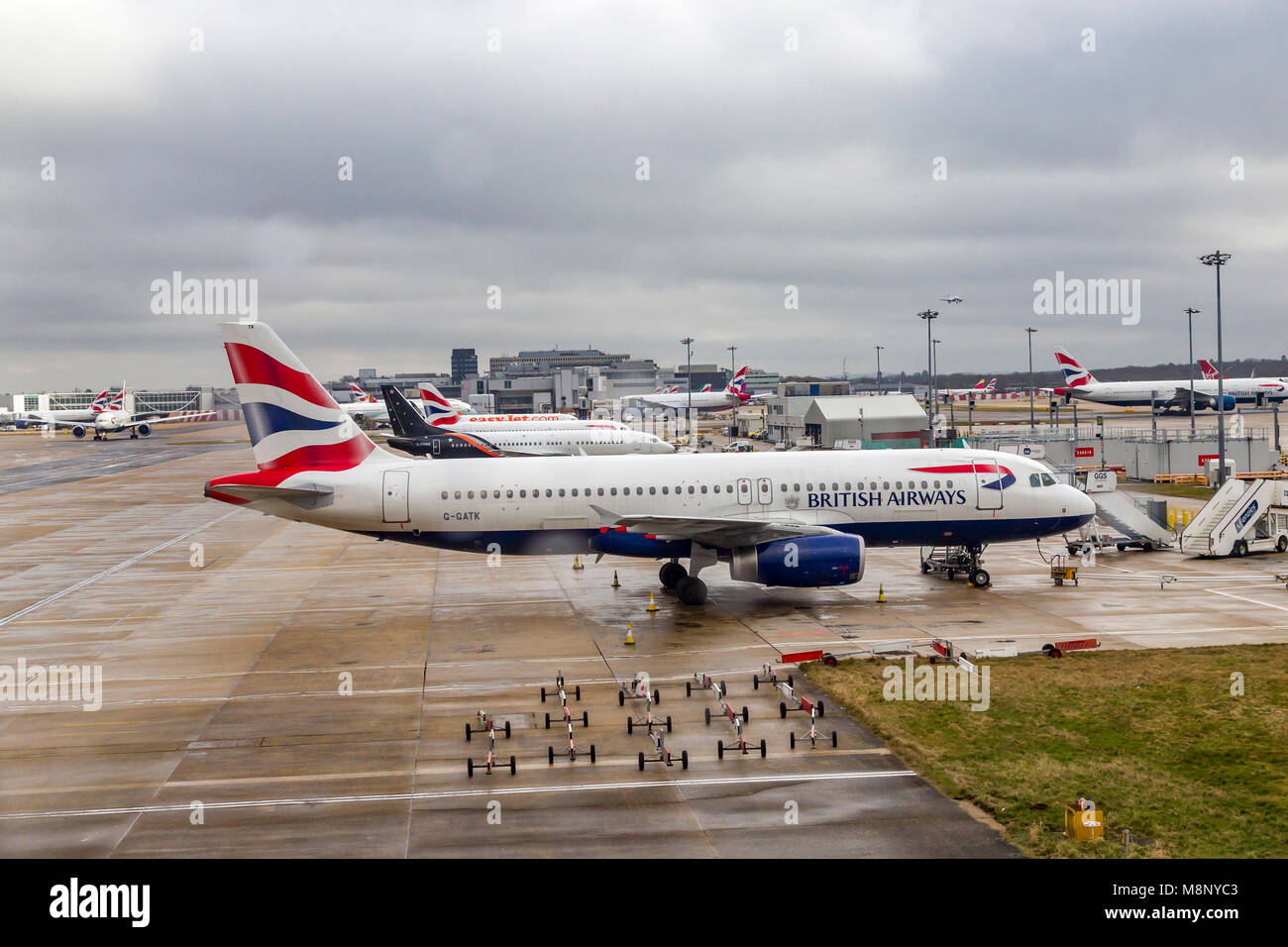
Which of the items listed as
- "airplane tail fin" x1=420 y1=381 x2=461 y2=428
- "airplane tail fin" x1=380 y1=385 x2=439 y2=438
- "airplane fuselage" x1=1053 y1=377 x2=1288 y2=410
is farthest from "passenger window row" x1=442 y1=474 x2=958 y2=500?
"airplane fuselage" x1=1053 y1=377 x2=1288 y2=410

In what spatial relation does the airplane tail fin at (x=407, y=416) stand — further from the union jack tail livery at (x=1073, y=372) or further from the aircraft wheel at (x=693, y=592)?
the union jack tail livery at (x=1073, y=372)

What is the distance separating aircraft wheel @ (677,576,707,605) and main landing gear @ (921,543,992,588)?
33.3ft

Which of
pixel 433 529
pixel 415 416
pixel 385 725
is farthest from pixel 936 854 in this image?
pixel 415 416

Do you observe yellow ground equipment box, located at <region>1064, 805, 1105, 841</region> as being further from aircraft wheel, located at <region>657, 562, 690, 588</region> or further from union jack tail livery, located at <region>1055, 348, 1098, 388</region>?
union jack tail livery, located at <region>1055, 348, 1098, 388</region>

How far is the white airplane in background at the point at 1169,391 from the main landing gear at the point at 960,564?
106 metres

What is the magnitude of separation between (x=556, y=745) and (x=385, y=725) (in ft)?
14.0

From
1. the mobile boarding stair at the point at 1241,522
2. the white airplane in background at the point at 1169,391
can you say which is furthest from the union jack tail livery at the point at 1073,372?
the mobile boarding stair at the point at 1241,522

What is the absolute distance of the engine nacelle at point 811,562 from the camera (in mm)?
31156

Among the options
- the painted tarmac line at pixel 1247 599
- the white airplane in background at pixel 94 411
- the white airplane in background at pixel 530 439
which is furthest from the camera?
the white airplane in background at pixel 94 411

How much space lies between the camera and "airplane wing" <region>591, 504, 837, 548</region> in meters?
31.4

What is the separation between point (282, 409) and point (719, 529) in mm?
15130

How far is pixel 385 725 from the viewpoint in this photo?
21719 millimetres

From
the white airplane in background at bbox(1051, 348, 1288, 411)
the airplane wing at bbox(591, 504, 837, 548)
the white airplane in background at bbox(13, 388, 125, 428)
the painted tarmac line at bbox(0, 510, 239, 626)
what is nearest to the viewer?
the airplane wing at bbox(591, 504, 837, 548)
